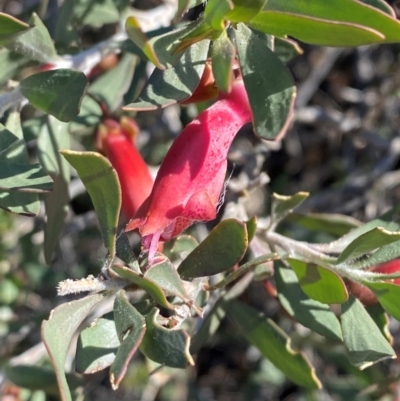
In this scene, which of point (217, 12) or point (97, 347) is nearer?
point (217, 12)

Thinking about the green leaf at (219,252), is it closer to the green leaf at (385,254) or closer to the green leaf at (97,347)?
the green leaf at (97,347)

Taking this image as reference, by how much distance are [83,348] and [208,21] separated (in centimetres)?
48

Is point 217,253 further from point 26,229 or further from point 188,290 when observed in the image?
point 26,229

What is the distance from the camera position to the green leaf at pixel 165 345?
73 centimetres

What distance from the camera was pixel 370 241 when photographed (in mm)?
901

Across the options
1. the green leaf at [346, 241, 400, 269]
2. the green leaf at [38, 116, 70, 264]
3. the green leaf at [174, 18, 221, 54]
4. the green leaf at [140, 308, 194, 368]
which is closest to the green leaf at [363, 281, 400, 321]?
the green leaf at [346, 241, 400, 269]

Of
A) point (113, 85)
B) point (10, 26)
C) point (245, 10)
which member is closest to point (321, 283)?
point (245, 10)

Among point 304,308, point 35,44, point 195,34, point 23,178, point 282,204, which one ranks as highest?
point 195,34

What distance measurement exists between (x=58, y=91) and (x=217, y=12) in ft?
1.09

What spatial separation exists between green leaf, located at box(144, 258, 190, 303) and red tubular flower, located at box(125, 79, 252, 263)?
0.05 metres

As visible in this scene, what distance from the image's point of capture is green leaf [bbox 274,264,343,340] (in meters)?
1.05

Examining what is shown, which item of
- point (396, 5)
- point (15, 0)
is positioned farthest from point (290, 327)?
point (15, 0)

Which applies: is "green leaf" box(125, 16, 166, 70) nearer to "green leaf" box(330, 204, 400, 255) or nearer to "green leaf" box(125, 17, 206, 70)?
"green leaf" box(125, 17, 206, 70)

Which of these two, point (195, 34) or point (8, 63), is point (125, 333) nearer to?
point (195, 34)
